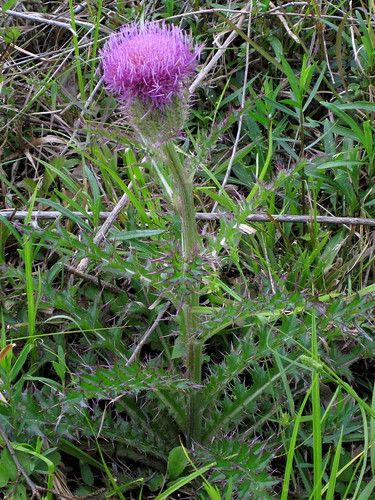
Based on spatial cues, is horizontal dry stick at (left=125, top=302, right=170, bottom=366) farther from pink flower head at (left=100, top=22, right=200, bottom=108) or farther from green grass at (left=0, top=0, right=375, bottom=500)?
pink flower head at (left=100, top=22, right=200, bottom=108)

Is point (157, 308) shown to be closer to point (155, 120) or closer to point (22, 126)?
point (155, 120)

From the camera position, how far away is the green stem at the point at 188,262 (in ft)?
5.74

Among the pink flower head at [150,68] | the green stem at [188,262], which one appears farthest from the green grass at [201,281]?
the pink flower head at [150,68]

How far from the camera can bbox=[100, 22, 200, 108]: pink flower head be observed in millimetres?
1654

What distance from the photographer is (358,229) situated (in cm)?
254

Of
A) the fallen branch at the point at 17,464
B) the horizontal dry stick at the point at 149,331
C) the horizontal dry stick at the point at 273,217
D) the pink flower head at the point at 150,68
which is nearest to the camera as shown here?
the pink flower head at the point at 150,68

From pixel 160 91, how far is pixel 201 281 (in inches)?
19.1

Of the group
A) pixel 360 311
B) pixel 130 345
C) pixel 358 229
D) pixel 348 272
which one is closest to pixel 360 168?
pixel 358 229

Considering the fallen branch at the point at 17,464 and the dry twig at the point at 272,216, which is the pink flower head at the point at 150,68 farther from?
Answer: the fallen branch at the point at 17,464

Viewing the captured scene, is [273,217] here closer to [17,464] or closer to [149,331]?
[149,331]

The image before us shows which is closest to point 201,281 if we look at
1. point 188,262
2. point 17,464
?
point 188,262

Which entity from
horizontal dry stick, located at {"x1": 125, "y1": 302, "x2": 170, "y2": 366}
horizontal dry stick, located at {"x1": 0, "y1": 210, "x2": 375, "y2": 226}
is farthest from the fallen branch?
horizontal dry stick, located at {"x1": 0, "y1": 210, "x2": 375, "y2": 226}

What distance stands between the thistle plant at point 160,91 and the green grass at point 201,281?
0.07 m

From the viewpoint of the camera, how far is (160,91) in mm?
1669
